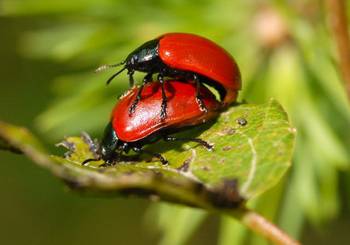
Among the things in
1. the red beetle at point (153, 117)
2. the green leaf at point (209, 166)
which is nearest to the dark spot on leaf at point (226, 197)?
the green leaf at point (209, 166)

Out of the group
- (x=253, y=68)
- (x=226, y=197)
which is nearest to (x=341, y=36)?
(x=226, y=197)

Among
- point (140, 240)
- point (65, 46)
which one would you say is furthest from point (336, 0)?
point (140, 240)

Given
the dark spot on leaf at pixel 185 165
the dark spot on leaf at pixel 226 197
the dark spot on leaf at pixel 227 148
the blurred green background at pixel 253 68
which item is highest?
the blurred green background at pixel 253 68

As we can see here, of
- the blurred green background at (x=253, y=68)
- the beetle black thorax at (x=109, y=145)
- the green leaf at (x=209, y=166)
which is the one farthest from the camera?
the blurred green background at (x=253, y=68)

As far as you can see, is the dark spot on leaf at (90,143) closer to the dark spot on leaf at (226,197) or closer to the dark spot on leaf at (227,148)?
the dark spot on leaf at (227,148)

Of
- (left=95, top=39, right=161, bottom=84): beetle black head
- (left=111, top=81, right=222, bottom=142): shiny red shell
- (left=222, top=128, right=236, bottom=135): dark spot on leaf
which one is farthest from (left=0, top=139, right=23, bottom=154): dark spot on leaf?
(left=95, top=39, right=161, bottom=84): beetle black head

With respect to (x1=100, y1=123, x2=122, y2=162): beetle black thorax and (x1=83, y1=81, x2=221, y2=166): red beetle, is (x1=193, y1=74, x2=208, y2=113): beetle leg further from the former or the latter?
(x1=100, y1=123, x2=122, y2=162): beetle black thorax

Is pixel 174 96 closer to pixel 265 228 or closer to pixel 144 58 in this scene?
pixel 144 58

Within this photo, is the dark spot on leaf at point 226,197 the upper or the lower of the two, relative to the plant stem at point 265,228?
upper
